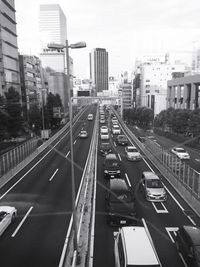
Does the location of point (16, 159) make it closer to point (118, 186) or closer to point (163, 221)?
point (118, 186)

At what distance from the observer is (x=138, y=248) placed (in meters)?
10.7

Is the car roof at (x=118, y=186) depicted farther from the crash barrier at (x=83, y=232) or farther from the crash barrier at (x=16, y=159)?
the crash barrier at (x=16, y=159)

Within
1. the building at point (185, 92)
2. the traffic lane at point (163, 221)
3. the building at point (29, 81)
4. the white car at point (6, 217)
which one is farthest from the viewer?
the building at point (29, 81)

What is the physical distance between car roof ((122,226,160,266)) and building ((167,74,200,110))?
217 feet

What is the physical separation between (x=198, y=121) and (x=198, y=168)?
18616 mm

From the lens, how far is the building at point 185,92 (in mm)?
72375

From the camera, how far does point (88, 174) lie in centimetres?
2681

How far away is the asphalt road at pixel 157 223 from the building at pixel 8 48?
46716 millimetres

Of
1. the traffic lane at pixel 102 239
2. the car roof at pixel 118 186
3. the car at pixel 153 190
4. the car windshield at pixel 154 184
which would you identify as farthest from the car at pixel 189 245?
the car windshield at pixel 154 184

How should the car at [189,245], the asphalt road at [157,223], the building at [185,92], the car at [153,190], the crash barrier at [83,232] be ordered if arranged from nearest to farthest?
the car at [189,245], the crash barrier at [83,232], the asphalt road at [157,223], the car at [153,190], the building at [185,92]

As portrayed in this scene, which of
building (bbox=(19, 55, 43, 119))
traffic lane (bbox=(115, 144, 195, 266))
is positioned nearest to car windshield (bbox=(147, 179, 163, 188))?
traffic lane (bbox=(115, 144, 195, 266))

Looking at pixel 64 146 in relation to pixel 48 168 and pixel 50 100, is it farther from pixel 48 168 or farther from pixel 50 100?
pixel 50 100

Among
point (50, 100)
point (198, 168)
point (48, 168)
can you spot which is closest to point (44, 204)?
point (48, 168)

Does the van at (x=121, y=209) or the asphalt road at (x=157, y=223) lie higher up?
the van at (x=121, y=209)
